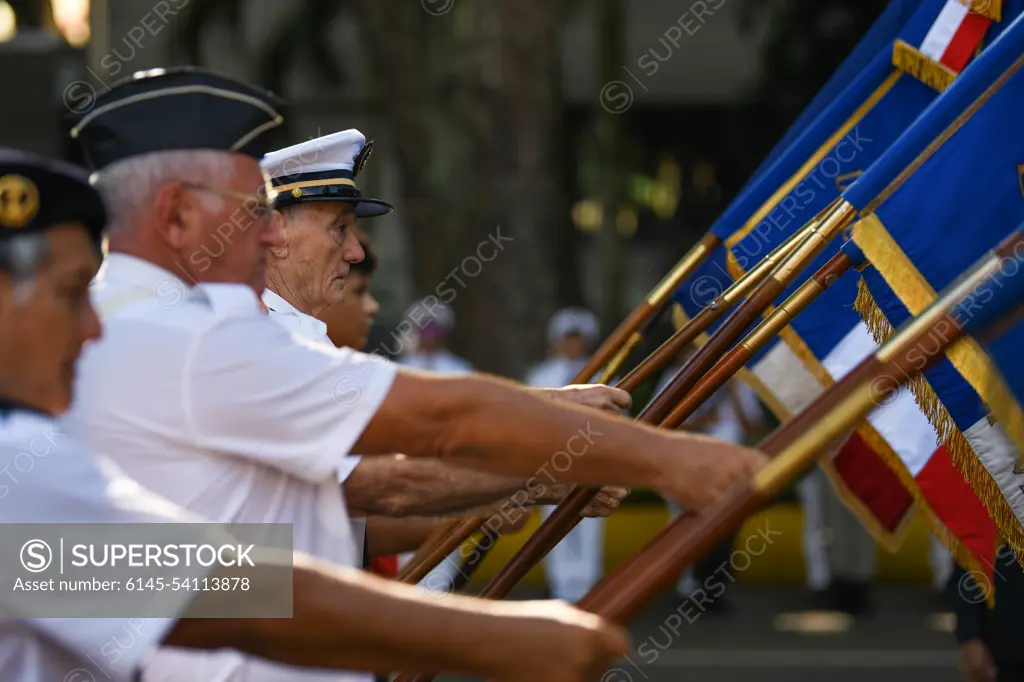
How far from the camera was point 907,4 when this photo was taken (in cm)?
494

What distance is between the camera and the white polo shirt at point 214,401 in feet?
7.56

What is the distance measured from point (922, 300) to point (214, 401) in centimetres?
164

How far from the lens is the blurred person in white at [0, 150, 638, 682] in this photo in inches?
79.1

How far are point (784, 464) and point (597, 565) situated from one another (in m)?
8.85

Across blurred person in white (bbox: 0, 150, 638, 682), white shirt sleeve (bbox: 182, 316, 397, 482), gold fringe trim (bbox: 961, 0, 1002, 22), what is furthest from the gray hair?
gold fringe trim (bbox: 961, 0, 1002, 22)

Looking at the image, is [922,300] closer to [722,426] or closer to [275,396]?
[275,396]

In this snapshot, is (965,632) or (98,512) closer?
(98,512)

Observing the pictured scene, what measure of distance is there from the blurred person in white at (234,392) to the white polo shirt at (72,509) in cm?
17

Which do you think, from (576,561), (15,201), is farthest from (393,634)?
(576,561)

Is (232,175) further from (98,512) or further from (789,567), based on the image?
(789,567)

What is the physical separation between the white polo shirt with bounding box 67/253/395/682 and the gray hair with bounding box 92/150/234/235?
0.52 feet

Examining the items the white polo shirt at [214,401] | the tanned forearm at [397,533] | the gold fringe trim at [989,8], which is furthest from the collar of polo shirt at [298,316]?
the gold fringe trim at [989,8]

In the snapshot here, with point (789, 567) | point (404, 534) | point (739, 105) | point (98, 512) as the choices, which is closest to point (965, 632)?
point (404, 534)

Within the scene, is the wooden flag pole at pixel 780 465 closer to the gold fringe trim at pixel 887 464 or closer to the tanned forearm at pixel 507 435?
the tanned forearm at pixel 507 435
